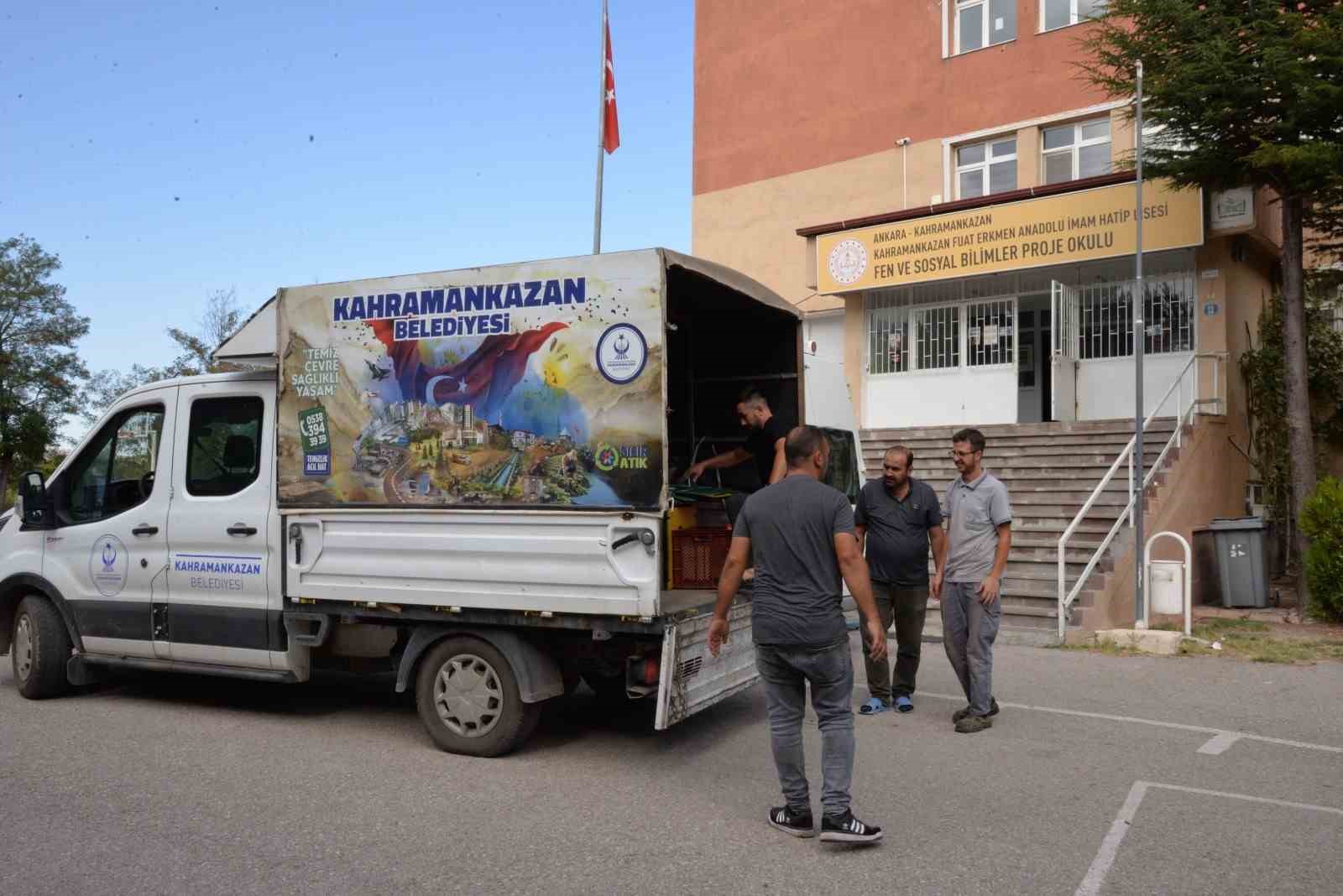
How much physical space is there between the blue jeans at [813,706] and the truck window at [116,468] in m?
4.71

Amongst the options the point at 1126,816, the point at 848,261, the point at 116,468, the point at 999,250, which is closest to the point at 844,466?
the point at 1126,816

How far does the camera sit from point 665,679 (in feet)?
17.2

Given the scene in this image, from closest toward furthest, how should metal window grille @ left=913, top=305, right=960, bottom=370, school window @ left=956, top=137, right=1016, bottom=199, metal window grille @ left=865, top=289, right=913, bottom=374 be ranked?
metal window grille @ left=913, top=305, right=960, bottom=370 < metal window grille @ left=865, top=289, right=913, bottom=374 < school window @ left=956, top=137, right=1016, bottom=199

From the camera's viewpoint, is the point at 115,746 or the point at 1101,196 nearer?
the point at 115,746

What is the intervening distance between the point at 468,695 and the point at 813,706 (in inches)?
89.1

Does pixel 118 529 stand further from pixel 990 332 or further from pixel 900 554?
pixel 990 332

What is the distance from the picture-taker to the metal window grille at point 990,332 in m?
16.4

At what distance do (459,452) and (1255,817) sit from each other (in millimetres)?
4428

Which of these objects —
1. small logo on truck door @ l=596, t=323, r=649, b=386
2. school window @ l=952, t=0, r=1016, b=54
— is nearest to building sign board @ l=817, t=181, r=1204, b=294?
school window @ l=952, t=0, r=1016, b=54

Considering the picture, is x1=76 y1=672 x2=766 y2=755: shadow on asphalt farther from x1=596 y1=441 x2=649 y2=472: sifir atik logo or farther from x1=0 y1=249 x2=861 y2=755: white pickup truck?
x1=596 y1=441 x2=649 y2=472: sifir atik logo

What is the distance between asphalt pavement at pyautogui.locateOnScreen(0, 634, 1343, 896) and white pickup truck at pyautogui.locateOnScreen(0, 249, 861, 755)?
436 mm

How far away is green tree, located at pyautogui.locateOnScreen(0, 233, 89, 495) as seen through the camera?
42438 millimetres

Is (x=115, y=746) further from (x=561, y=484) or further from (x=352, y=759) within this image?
(x=561, y=484)

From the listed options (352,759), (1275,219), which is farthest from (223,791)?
(1275,219)
